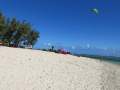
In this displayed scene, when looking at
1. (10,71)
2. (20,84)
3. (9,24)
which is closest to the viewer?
(20,84)

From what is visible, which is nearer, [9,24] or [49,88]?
[49,88]

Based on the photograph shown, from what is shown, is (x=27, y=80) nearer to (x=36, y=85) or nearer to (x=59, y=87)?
(x=36, y=85)

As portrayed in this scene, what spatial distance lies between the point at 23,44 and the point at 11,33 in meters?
12.7

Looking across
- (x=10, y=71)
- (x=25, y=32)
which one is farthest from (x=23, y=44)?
(x=10, y=71)

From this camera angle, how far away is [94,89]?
17094mm

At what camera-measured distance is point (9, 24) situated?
75188mm

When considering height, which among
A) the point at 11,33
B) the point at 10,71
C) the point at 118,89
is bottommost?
the point at 118,89

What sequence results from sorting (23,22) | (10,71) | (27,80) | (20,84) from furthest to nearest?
(23,22), (10,71), (27,80), (20,84)

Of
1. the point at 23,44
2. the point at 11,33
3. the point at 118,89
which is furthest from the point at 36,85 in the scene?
the point at 23,44

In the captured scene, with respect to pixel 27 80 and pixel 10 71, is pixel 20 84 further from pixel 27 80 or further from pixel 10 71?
pixel 10 71

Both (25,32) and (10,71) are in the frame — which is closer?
(10,71)

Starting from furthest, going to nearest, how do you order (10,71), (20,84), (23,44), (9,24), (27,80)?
(23,44)
(9,24)
(10,71)
(27,80)
(20,84)

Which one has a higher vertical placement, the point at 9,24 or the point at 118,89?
the point at 9,24

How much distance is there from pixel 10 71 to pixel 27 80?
8.80 ft
